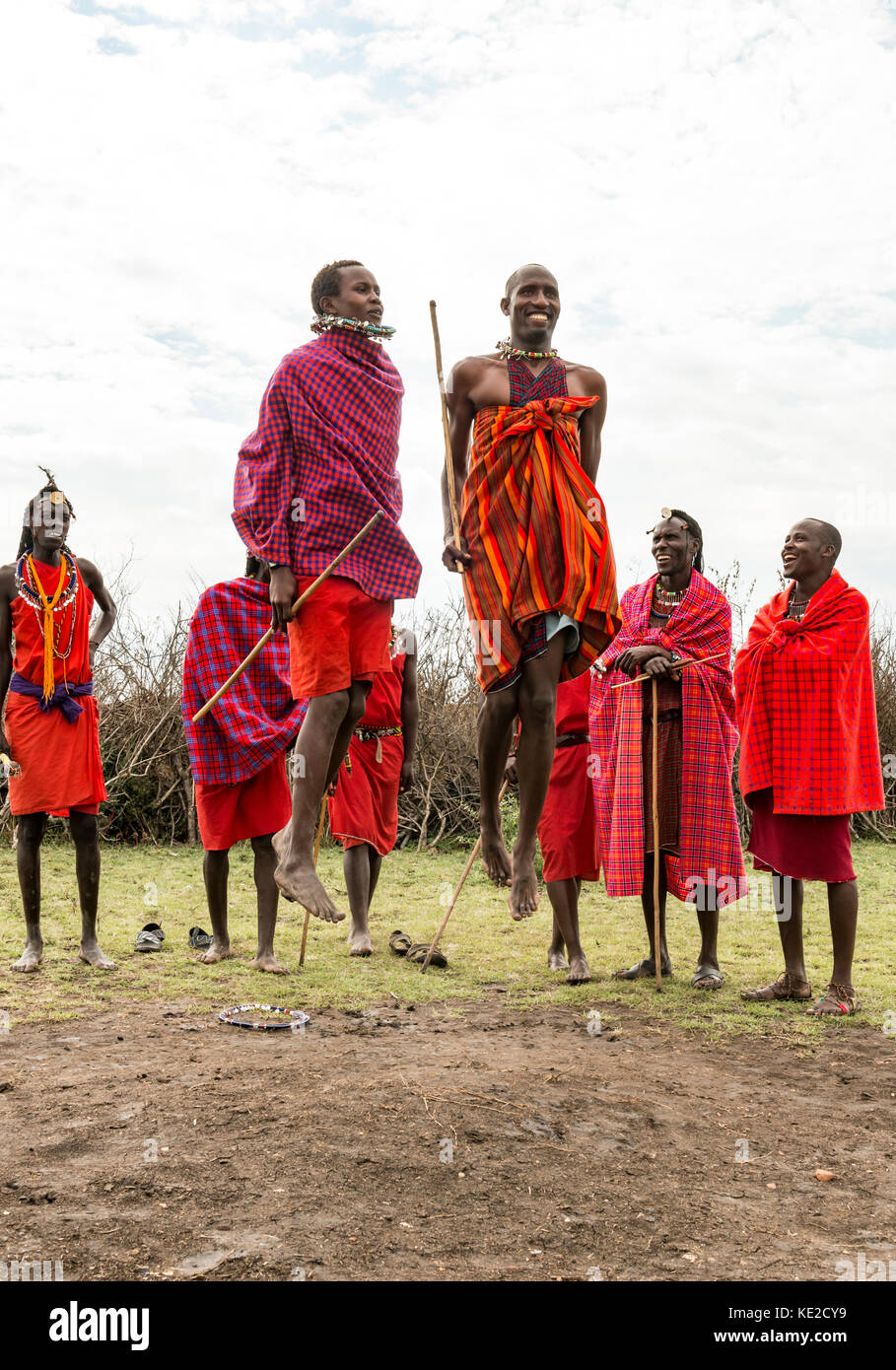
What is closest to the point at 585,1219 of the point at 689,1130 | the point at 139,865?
the point at 689,1130

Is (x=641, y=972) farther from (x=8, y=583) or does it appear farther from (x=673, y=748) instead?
(x=8, y=583)

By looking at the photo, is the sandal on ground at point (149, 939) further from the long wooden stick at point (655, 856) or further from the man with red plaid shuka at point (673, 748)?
the long wooden stick at point (655, 856)

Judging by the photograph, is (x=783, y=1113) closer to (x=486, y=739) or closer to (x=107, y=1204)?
(x=486, y=739)

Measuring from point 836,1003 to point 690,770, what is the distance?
149 cm

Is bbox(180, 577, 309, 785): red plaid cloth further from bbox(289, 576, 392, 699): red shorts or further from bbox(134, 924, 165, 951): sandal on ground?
bbox(289, 576, 392, 699): red shorts

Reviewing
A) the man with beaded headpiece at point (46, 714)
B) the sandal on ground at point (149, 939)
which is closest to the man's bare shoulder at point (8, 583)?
the man with beaded headpiece at point (46, 714)

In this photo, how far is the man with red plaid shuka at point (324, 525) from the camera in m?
4.52

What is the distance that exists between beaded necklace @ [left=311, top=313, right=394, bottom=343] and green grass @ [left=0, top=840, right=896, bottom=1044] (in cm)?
327

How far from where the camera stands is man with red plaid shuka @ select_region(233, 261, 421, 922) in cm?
452

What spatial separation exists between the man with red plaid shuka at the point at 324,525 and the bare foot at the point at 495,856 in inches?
27.1

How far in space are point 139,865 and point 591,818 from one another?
6.15m

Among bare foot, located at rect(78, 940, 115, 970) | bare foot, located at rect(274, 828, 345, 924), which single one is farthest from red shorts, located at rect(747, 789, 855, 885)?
bare foot, located at rect(78, 940, 115, 970)

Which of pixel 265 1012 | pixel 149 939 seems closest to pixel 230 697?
pixel 149 939

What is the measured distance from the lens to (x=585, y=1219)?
348cm
